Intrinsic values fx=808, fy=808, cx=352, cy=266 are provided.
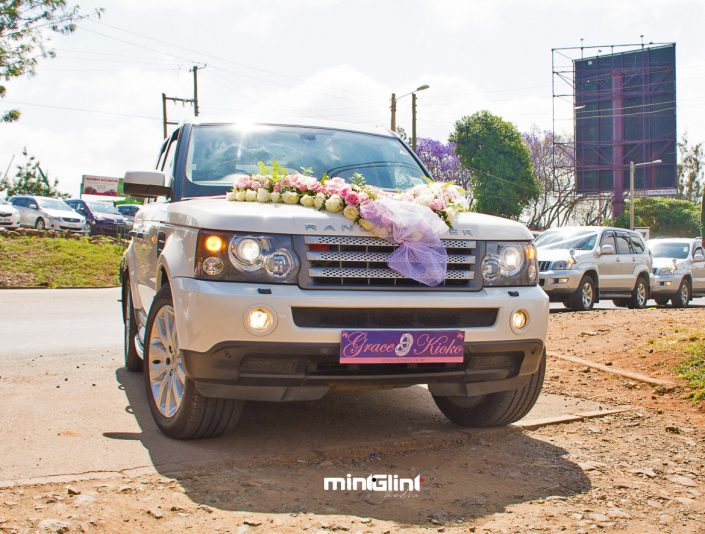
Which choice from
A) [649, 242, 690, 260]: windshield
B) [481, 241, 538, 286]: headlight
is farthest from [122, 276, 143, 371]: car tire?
[649, 242, 690, 260]: windshield

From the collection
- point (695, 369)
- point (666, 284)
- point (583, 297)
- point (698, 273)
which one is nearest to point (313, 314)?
point (695, 369)

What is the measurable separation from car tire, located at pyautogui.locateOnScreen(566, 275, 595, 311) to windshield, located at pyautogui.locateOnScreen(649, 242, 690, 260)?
541 centimetres

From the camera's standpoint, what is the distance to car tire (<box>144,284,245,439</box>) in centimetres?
418

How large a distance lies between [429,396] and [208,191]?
222 centimetres

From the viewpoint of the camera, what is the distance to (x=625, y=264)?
1648 cm

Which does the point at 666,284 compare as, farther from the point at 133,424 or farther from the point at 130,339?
the point at 133,424

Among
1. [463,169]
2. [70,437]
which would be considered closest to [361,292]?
[70,437]

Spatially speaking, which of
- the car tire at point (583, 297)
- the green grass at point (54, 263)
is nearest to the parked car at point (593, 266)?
the car tire at point (583, 297)

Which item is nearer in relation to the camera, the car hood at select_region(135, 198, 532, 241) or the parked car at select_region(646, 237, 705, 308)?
the car hood at select_region(135, 198, 532, 241)

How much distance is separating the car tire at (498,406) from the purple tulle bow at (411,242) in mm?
994

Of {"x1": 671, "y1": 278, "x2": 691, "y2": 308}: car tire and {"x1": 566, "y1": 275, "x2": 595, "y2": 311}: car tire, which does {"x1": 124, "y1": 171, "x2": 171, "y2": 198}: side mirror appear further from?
{"x1": 671, "y1": 278, "x2": 691, "y2": 308}: car tire

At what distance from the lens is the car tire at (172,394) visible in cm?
418

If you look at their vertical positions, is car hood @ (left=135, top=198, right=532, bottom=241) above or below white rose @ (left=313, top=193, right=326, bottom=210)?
below

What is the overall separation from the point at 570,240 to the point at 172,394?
12933 mm
